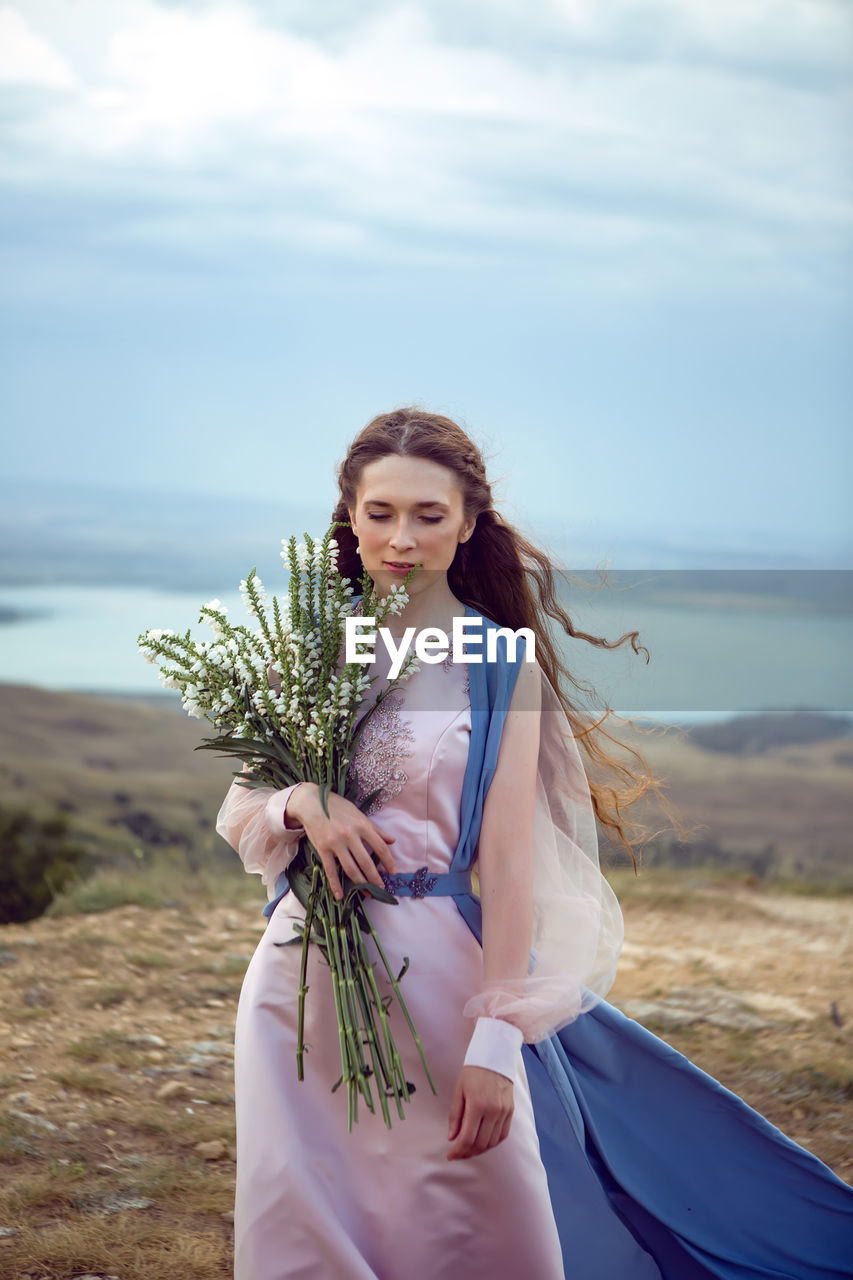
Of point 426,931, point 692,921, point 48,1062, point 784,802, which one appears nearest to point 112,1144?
point 48,1062

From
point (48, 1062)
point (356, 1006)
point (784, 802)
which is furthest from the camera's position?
point (784, 802)

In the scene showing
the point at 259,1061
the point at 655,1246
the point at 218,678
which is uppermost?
the point at 218,678

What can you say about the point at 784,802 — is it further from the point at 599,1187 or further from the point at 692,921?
the point at 599,1187

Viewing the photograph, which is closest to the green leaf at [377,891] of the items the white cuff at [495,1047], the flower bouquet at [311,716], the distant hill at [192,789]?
the flower bouquet at [311,716]

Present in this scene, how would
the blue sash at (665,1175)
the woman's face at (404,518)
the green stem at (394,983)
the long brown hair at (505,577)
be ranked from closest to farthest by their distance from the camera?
1. the green stem at (394,983)
2. the woman's face at (404,518)
3. the long brown hair at (505,577)
4. the blue sash at (665,1175)

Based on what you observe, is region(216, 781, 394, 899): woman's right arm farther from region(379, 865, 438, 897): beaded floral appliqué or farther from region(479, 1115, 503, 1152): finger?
region(479, 1115, 503, 1152): finger

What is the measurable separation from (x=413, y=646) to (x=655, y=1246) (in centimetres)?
147

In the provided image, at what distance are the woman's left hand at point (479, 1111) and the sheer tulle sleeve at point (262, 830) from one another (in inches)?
20.2

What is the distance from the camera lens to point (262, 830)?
2.27m

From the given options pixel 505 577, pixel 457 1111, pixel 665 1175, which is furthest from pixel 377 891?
pixel 665 1175

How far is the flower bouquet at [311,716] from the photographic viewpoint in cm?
209

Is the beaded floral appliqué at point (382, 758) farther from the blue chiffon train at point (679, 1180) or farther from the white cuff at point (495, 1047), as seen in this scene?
the blue chiffon train at point (679, 1180)

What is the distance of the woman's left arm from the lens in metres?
2.04

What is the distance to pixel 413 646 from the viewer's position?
7.87 feet
